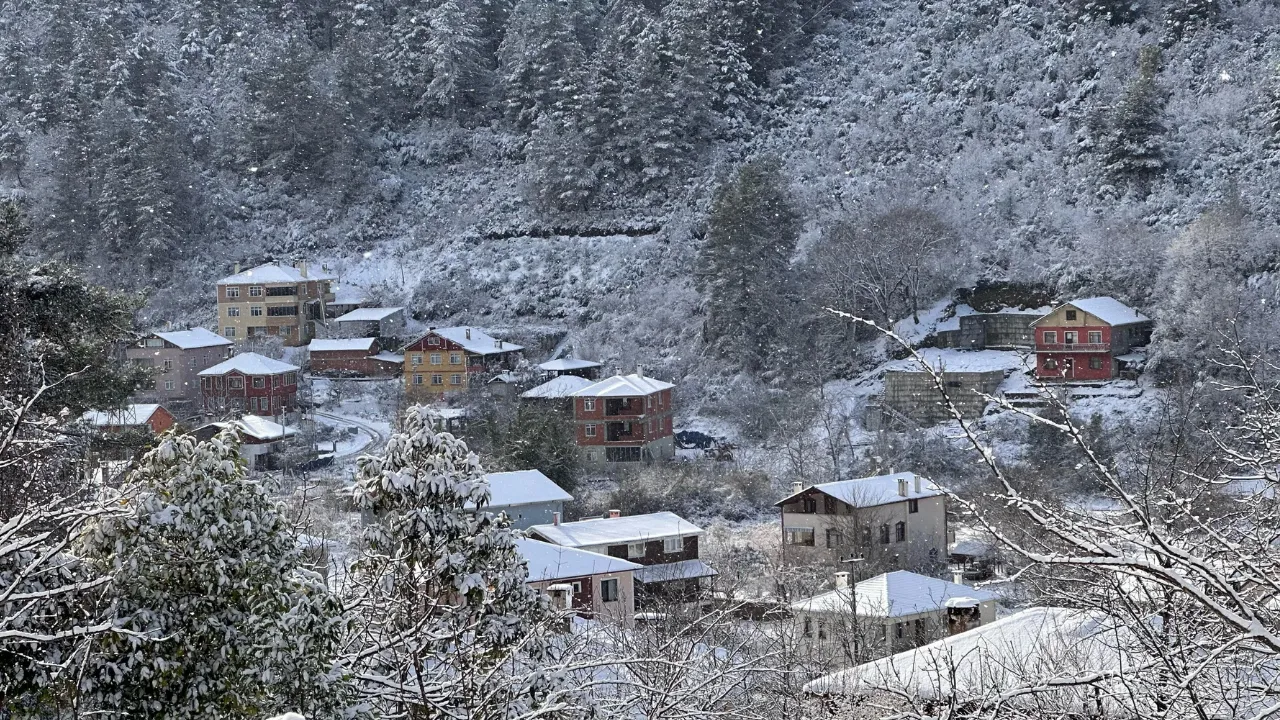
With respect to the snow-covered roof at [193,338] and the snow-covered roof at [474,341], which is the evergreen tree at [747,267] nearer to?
the snow-covered roof at [474,341]

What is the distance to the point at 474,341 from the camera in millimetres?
41438

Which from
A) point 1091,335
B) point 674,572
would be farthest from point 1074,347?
point 674,572

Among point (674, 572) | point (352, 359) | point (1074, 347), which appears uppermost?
point (1074, 347)

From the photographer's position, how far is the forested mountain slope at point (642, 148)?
40250 millimetres

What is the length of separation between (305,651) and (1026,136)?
43338 mm

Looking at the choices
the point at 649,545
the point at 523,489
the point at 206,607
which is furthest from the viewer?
the point at 523,489

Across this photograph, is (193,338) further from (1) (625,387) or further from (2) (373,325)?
(1) (625,387)

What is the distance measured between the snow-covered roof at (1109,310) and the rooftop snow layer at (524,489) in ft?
50.5

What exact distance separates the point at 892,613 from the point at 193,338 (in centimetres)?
3146

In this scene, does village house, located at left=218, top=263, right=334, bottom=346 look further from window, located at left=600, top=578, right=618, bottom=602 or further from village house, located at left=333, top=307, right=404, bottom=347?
window, located at left=600, top=578, right=618, bottom=602

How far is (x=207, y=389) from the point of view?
4003 cm

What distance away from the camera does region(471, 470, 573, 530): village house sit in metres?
27.1

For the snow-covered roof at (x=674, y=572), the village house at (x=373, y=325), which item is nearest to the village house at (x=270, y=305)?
the village house at (x=373, y=325)

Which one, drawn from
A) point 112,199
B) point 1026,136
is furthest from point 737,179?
point 112,199
